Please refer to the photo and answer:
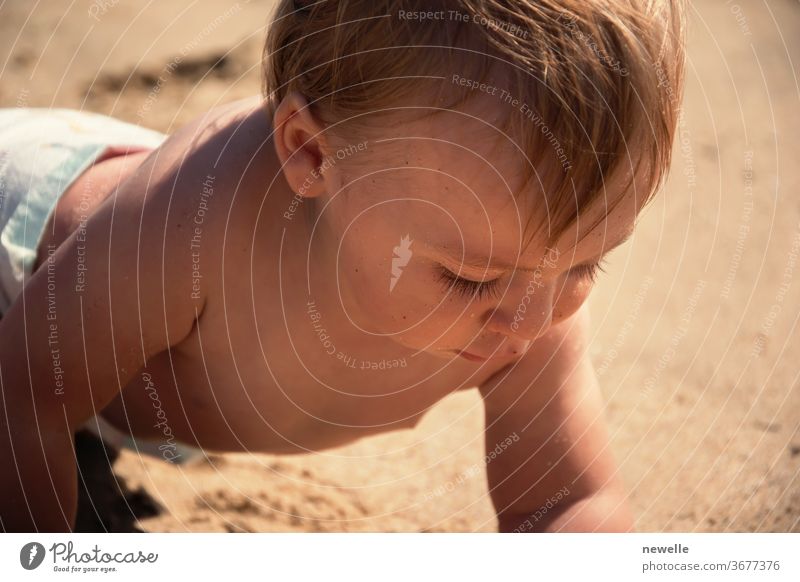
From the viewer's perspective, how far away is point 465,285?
576mm

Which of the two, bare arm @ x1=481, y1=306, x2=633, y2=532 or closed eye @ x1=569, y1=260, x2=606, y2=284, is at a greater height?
closed eye @ x1=569, y1=260, x2=606, y2=284

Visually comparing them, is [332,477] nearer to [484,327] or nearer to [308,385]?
[308,385]

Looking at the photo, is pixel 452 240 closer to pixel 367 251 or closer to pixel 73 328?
pixel 367 251

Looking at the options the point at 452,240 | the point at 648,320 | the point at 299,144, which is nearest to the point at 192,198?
the point at 299,144

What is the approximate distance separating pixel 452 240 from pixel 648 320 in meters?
0.59

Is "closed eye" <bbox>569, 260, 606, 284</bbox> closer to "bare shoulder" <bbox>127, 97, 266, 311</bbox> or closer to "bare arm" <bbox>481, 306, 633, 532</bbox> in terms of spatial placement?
"bare arm" <bbox>481, 306, 633, 532</bbox>

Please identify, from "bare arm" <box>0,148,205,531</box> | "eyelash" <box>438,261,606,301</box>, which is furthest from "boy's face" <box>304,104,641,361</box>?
"bare arm" <box>0,148,205,531</box>

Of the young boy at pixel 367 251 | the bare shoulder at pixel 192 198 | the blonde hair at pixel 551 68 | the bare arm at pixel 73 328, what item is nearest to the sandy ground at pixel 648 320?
the young boy at pixel 367 251

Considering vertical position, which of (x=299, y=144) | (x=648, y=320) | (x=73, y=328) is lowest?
(x=648, y=320)

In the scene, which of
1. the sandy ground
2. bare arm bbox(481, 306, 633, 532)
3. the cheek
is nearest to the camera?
the cheek

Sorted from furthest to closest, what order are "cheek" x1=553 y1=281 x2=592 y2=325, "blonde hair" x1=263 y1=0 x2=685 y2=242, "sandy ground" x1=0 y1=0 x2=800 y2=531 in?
"sandy ground" x1=0 y1=0 x2=800 y2=531
"cheek" x1=553 y1=281 x2=592 y2=325
"blonde hair" x1=263 y1=0 x2=685 y2=242

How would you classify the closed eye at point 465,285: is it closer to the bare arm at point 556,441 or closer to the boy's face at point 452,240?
the boy's face at point 452,240

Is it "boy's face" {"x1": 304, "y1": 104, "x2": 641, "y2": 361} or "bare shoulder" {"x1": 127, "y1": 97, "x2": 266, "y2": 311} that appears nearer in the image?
"boy's face" {"x1": 304, "y1": 104, "x2": 641, "y2": 361}

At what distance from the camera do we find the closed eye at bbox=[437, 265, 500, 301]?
57 centimetres
